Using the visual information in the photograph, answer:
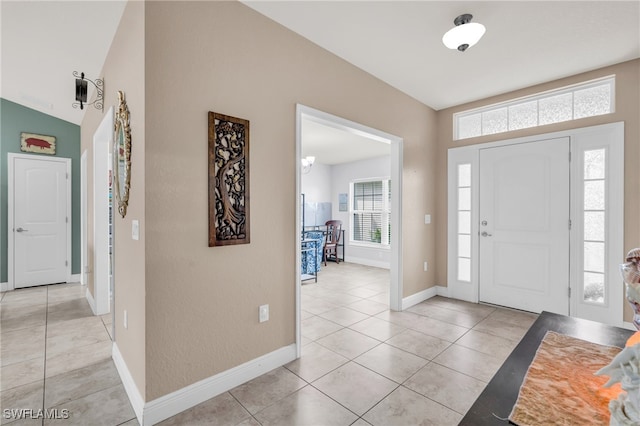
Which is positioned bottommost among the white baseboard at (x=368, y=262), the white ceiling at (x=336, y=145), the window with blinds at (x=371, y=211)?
the white baseboard at (x=368, y=262)

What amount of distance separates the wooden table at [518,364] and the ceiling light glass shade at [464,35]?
1.92 m

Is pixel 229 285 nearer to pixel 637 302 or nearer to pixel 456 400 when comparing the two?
pixel 456 400

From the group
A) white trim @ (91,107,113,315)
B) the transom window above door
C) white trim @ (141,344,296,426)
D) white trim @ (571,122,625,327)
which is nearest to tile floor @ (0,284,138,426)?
white trim @ (141,344,296,426)

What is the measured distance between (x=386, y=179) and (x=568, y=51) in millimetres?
4215

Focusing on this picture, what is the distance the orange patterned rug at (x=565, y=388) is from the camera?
763 millimetres

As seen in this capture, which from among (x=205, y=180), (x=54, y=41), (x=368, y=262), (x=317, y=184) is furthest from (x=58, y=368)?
(x=317, y=184)

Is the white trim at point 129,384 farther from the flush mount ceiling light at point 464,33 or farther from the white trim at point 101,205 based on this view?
the flush mount ceiling light at point 464,33

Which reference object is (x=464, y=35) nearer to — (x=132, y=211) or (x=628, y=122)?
(x=628, y=122)

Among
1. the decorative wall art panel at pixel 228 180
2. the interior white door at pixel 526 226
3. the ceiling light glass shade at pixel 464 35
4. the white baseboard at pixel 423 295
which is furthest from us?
the white baseboard at pixel 423 295

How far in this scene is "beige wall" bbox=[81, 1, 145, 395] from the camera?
5.87 feet

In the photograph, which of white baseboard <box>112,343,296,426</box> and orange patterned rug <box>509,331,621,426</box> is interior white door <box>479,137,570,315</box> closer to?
orange patterned rug <box>509,331,621,426</box>

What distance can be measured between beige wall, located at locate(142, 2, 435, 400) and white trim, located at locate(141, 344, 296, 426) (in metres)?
0.04

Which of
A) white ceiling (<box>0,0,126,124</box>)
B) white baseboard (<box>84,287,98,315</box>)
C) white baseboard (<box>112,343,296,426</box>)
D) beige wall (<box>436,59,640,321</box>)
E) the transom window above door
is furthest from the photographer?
white baseboard (<box>84,287,98,315</box>)

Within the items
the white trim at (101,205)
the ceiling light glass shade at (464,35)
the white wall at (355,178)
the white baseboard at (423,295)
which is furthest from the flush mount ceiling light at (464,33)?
the white wall at (355,178)
